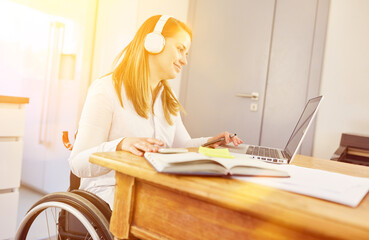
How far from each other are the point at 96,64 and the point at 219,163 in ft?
8.09

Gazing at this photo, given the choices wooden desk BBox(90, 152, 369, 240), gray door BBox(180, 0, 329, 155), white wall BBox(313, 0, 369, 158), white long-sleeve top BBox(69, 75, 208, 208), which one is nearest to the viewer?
wooden desk BBox(90, 152, 369, 240)

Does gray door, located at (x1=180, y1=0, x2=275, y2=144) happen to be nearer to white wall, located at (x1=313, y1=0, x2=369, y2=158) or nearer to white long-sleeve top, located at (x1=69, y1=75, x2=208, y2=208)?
white wall, located at (x1=313, y1=0, x2=369, y2=158)

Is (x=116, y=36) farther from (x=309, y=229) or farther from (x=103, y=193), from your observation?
(x=309, y=229)

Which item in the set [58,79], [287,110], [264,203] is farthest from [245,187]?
[58,79]

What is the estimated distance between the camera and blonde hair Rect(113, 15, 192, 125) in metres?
1.26

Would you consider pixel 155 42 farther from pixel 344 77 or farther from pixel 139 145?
pixel 344 77

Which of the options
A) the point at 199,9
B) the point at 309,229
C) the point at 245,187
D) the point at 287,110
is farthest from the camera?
the point at 199,9

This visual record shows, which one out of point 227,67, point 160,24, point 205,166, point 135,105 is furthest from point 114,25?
point 205,166

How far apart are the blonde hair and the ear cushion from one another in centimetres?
7

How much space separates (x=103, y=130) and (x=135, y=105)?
190 millimetres

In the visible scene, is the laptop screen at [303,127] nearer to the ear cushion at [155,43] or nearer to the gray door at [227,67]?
the ear cushion at [155,43]

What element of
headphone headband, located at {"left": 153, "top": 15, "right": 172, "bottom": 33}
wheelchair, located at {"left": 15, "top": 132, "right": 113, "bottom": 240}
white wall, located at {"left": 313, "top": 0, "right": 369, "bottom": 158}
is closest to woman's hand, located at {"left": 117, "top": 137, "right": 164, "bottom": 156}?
wheelchair, located at {"left": 15, "top": 132, "right": 113, "bottom": 240}

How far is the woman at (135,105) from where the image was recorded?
107cm

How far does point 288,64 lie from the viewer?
2756 millimetres
